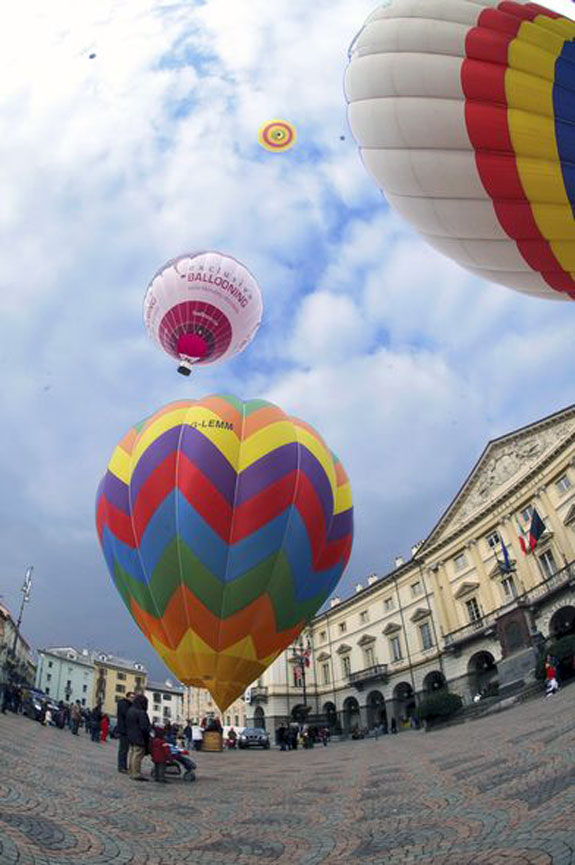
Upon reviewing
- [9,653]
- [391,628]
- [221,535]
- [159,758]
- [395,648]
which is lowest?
[159,758]

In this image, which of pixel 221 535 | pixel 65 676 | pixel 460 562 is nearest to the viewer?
pixel 221 535

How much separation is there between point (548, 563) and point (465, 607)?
8472 mm

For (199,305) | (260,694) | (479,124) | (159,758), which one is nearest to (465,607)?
(260,694)

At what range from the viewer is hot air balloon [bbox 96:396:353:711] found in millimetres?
11188

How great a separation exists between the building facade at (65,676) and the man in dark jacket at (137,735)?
311 feet

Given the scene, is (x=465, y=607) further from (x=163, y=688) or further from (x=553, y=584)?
(x=163, y=688)

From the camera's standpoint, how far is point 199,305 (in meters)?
14.9

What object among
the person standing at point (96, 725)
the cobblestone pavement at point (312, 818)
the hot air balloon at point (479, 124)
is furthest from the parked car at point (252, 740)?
the hot air balloon at point (479, 124)

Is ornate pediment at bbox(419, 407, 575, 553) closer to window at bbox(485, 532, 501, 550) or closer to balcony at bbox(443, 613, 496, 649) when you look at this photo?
window at bbox(485, 532, 501, 550)

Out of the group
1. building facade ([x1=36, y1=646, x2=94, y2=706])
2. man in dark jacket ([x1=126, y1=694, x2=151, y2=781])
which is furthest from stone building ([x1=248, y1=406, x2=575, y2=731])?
building facade ([x1=36, y1=646, x2=94, y2=706])

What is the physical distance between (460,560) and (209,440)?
117 feet

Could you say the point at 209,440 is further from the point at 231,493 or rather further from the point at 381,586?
the point at 381,586

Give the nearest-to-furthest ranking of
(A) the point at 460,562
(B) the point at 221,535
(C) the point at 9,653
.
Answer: (B) the point at 221,535, (A) the point at 460,562, (C) the point at 9,653

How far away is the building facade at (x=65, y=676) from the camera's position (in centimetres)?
9031
